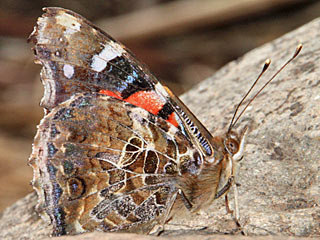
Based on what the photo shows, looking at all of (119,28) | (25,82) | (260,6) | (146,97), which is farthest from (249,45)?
(146,97)

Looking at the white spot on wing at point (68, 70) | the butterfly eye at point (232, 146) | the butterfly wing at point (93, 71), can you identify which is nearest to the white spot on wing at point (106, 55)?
the butterfly wing at point (93, 71)

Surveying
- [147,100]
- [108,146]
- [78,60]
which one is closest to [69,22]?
[78,60]

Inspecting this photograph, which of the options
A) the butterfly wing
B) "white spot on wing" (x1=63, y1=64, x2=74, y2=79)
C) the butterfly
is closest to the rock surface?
the butterfly

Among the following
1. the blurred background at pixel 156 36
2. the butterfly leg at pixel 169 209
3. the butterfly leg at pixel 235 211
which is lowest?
the butterfly leg at pixel 235 211

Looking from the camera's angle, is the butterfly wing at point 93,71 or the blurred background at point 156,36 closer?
the butterfly wing at point 93,71

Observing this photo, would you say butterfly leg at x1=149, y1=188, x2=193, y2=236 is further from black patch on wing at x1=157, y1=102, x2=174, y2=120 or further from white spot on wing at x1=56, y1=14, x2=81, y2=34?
white spot on wing at x1=56, y1=14, x2=81, y2=34

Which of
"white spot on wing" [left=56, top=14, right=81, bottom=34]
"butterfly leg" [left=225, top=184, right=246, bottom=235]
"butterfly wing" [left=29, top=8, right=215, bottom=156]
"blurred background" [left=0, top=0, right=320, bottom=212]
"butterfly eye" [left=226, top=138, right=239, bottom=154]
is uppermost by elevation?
"blurred background" [left=0, top=0, right=320, bottom=212]

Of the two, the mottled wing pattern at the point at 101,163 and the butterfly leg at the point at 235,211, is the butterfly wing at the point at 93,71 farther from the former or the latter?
the butterfly leg at the point at 235,211
